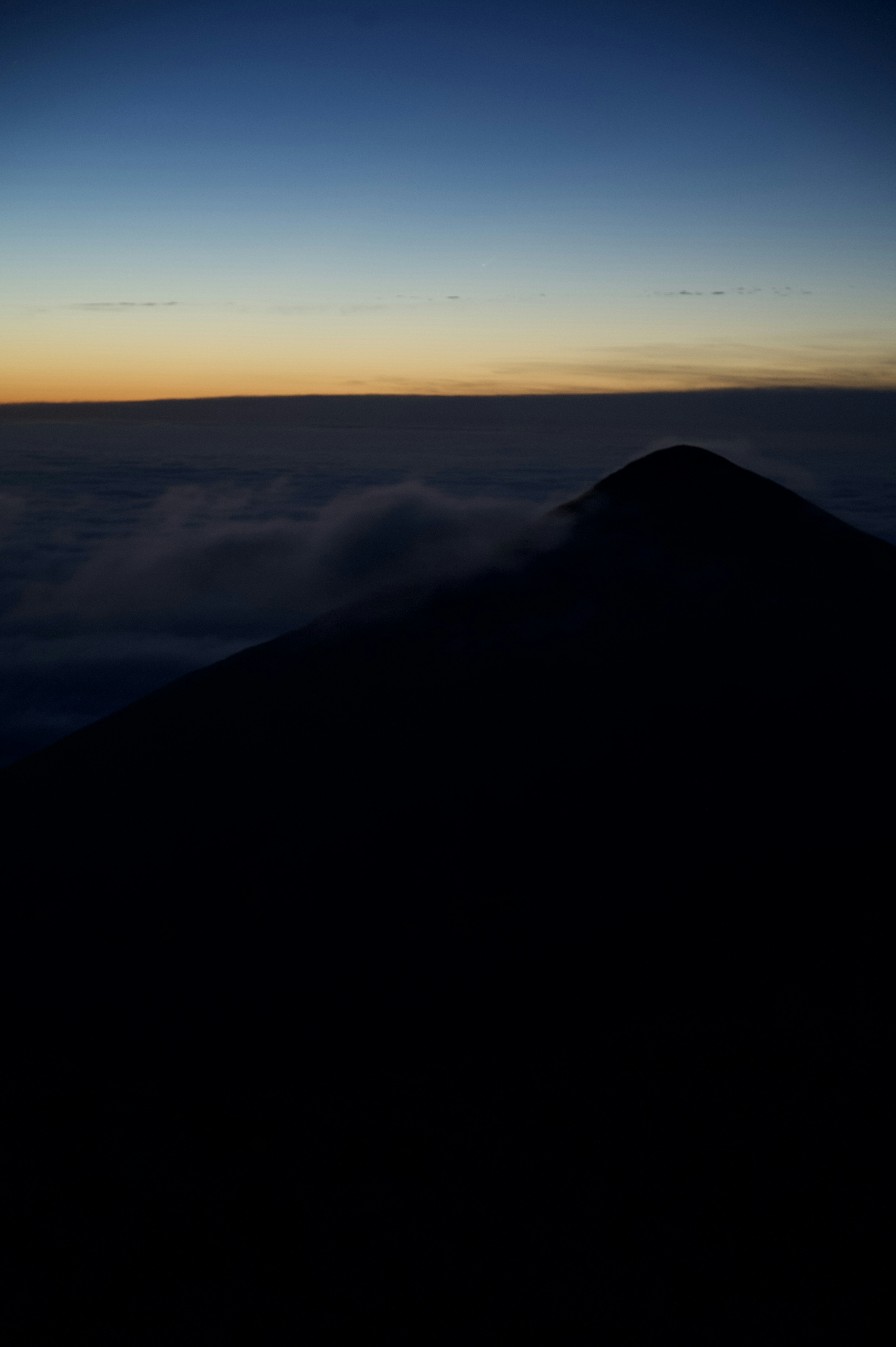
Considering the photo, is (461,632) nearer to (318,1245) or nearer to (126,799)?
(126,799)

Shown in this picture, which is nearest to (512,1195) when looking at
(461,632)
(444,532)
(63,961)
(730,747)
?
(63,961)

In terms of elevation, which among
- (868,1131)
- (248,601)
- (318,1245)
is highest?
(868,1131)

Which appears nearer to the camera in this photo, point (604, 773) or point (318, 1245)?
point (318, 1245)

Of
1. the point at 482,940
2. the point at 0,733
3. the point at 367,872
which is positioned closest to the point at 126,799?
the point at 367,872

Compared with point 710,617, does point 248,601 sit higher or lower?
lower

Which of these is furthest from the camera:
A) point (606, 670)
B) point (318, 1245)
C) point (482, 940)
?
point (606, 670)

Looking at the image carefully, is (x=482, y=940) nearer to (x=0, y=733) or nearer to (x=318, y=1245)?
(x=318, y=1245)

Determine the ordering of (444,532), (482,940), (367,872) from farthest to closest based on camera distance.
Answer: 1. (444,532)
2. (367,872)
3. (482,940)
